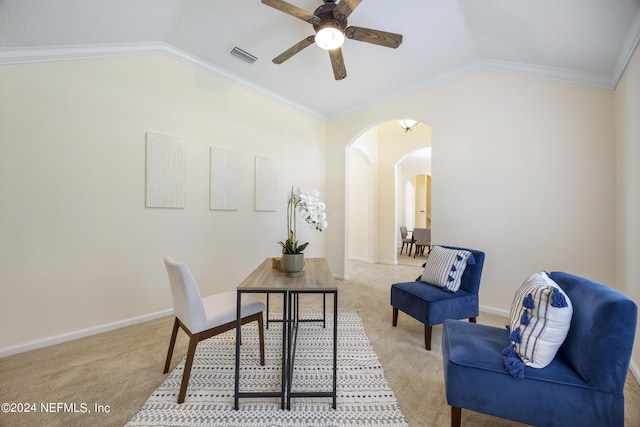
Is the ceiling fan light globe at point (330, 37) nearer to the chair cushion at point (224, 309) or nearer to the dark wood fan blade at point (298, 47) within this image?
the dark wood fan blade at point (298, 47)

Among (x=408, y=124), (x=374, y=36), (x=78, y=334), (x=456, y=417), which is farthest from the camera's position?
(x=408, y=124)

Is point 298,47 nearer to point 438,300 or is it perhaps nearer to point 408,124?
point 438,300

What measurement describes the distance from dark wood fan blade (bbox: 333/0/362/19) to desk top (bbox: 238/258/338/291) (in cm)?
196

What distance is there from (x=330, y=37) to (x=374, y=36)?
1.25ft

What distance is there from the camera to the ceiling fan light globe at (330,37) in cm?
203

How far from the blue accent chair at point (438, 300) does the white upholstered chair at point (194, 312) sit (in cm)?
135

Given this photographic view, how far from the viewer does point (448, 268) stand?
2.39 m

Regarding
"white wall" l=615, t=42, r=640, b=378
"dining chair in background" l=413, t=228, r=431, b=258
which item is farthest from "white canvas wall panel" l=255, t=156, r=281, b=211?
"dining chair in background" l=413, t=228, r=431, b=258

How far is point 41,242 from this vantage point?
2.11 m

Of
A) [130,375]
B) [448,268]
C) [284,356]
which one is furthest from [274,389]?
[448,268]

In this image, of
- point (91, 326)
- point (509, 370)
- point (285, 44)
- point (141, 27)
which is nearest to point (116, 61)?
point (141, 27)

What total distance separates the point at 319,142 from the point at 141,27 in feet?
9.52

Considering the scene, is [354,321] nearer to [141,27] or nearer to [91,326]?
[91,326]

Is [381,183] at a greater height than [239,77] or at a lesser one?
lesser
